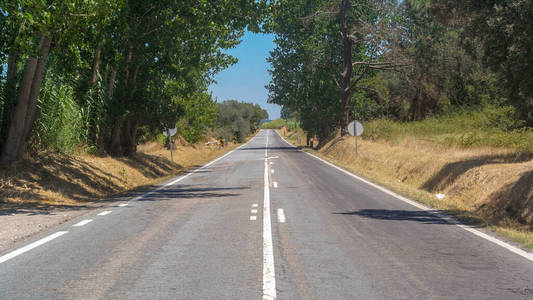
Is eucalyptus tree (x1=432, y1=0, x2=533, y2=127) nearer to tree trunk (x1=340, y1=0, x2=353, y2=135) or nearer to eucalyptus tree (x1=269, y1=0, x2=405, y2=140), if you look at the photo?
eucalyptus tree (x1=269, y1=0, x2=405, y2=140)

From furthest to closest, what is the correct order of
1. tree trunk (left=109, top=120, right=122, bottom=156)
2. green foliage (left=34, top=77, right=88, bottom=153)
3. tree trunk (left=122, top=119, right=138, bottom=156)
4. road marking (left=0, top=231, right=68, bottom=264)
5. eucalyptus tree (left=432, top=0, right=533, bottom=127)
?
tree trunk (left=122, top=119, right=138, bottom=156), tree trunk (left=109, top=120, right=122, bottom=156), green foliage (left=34, top=77, right=88, bottom=153), eucalyptus tree (left=432, top=0, right=533, bottom=127), road marking (left=0, top=231, right=68, bottom=264)

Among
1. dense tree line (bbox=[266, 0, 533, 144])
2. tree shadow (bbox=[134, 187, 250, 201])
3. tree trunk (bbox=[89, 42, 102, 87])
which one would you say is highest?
dense tree line (bbox=[266, 0, 533, 144])

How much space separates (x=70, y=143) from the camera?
18.5m

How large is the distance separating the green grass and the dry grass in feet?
4.43

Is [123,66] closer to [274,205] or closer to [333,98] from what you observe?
[274,205]

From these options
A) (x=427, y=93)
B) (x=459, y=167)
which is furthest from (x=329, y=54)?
(x=459, y=167)

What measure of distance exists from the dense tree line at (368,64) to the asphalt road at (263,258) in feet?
31.9

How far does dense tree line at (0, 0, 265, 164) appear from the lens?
1134cm

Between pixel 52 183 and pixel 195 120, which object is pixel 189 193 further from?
pixel 195 120

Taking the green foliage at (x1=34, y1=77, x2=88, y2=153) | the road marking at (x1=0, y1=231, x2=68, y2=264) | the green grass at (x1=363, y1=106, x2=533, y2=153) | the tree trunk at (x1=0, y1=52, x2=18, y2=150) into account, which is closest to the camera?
the road marking at (x1=0, y1=231, x2=68, y2=264)

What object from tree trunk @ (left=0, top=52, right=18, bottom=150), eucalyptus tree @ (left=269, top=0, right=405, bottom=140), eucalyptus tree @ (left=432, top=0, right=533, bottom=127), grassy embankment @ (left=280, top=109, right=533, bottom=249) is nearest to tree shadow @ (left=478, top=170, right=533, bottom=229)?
grassy embankment @ (left=280, top=109, right=533, bottom=249)

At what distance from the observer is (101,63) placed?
20500mm

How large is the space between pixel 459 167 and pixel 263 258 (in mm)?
10769

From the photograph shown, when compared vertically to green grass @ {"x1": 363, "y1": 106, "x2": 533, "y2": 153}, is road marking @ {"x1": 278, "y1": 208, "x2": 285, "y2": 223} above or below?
below
